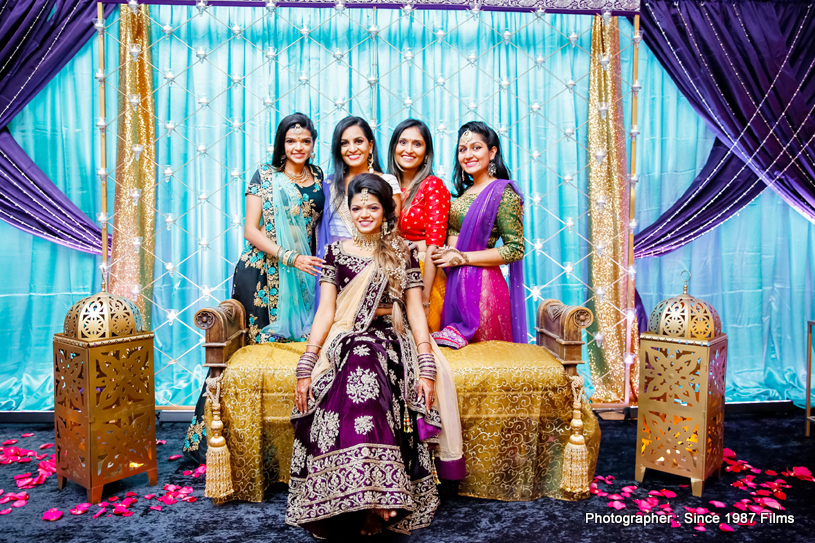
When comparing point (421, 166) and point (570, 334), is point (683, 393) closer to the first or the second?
point (570, 334)

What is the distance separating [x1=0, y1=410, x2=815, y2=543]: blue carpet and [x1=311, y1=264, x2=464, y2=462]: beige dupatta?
293 mm

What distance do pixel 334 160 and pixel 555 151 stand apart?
5.13 ft

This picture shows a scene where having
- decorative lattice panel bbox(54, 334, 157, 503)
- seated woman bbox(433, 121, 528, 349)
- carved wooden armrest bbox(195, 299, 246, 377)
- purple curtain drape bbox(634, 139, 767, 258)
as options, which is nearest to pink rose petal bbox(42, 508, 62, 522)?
decorative lattice panel bbox(54, 334, 157, 503)

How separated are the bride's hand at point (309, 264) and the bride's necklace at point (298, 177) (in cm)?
43

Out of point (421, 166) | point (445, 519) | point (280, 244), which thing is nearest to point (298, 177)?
point (280, 244)

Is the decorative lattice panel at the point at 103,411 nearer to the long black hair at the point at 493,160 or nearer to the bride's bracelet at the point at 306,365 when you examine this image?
the bride's bracelet at the point at 306,365

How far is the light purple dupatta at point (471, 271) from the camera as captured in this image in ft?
9.41

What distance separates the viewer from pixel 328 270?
2518mm

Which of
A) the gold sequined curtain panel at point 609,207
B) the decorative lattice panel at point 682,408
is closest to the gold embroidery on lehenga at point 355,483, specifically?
the decorative lattice panel at point 682,408

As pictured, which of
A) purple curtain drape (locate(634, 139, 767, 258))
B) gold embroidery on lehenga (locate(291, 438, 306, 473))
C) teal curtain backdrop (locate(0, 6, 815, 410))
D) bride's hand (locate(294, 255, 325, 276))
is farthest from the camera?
purple curtain drape (locate(634, 139, 767, 258))

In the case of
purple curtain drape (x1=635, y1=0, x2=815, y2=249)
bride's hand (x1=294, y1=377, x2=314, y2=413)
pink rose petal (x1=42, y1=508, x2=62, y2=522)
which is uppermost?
purple curtain drape (x1=635, y1=0, x2=815, y2=249)

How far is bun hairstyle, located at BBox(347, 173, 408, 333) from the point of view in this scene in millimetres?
2438

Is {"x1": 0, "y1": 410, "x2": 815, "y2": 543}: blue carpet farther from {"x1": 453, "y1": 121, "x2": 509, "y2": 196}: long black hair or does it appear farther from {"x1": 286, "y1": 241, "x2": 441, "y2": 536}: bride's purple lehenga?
{"x1": 453, "y1": 121, "x2": 509, "y2": 196}: long black hair

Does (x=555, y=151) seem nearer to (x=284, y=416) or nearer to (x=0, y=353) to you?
(x=284, y=416)
